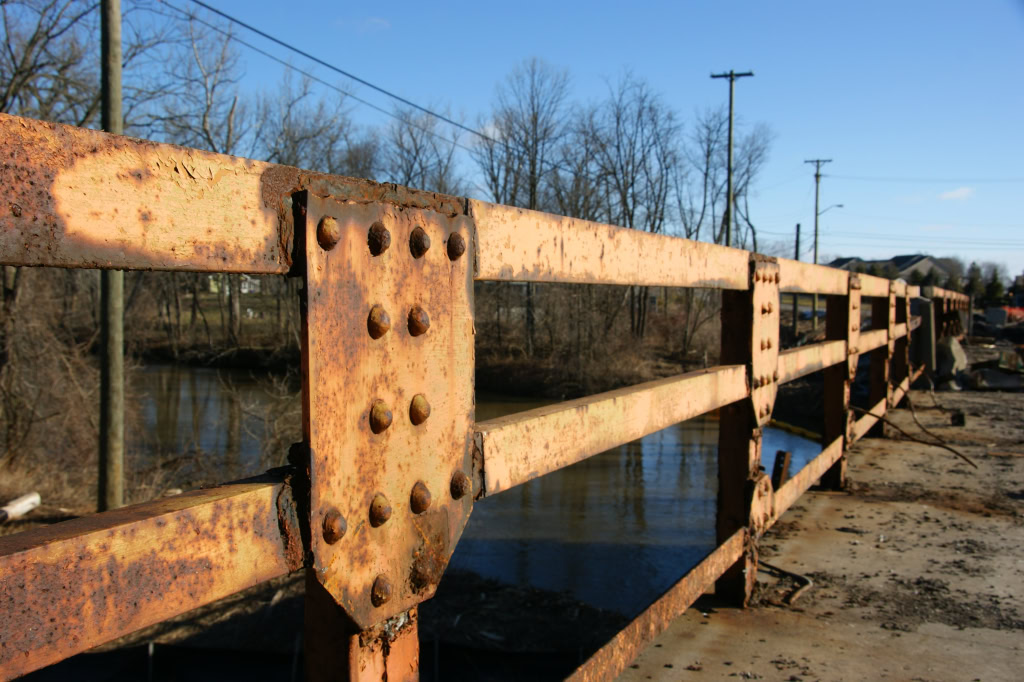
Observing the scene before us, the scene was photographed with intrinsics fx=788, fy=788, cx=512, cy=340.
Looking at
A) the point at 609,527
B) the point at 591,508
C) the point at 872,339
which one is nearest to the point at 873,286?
the point at 872,339

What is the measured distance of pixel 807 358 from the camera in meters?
3.82

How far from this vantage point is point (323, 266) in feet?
3.53

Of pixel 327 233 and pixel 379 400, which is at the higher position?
pixel 327 233

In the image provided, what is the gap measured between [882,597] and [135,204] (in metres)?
3.13

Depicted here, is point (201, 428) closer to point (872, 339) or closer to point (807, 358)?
point (872, 339)

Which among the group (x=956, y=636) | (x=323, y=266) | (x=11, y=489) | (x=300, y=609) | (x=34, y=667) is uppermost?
A: (x=323, y=266)

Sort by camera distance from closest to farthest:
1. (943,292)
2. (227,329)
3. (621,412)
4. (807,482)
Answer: (621,412) < (807,482) < (943,292) < (227,329)

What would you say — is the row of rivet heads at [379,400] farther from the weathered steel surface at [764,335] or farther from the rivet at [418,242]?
the weathered steel surface at [764,335]

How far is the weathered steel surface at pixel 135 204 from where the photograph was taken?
0.79m

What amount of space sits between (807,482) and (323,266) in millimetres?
3306

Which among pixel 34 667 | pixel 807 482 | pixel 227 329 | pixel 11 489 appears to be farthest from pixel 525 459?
pixel 227 329

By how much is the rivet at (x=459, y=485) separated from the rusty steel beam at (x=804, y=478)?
219 cm

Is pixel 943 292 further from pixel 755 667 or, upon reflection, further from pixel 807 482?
pixel 755 667

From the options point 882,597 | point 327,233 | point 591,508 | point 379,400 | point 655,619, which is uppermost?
point 327,233
